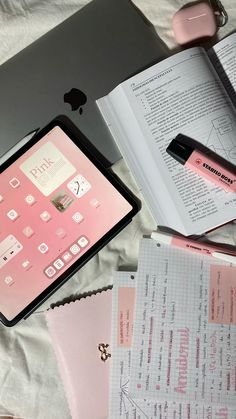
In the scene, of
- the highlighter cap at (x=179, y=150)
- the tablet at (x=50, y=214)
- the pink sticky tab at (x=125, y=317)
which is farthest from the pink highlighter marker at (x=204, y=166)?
the pink sticky tab at (x=125, y=317)

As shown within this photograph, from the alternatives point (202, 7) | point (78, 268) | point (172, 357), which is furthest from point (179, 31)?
point (172, 357)

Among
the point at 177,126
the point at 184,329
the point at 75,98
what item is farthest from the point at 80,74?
Result: the point at 184,329

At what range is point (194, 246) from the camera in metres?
0.85

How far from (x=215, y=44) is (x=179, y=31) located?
60 mm

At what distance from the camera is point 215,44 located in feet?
2.90

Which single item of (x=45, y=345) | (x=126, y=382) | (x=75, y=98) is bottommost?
(x=126, y=382)

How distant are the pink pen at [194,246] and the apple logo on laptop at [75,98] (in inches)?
8.9

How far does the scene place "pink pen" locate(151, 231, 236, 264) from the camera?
853mm

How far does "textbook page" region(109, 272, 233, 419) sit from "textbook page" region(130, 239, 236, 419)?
0.04 ft

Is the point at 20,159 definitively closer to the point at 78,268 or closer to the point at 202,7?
the point at 78,268

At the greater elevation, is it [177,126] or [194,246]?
[177,126]

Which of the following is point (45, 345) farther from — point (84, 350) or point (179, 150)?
point (179, 150)

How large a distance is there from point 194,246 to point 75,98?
→ 11.3 inches

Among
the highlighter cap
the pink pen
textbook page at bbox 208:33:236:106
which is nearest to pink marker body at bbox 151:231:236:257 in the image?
the pink pen
